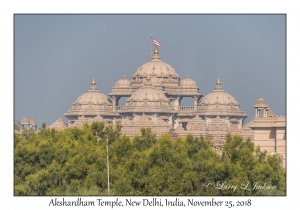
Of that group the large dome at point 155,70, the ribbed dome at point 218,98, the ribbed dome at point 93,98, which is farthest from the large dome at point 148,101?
the large dome at point 155,70

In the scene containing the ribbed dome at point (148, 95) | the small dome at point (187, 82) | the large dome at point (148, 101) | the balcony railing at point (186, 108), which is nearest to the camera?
the large dome at point (148, 101)

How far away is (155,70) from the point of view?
171 meters

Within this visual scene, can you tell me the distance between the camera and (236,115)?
166875 mm

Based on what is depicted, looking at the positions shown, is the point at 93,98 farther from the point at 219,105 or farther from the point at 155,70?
the point at 219,105

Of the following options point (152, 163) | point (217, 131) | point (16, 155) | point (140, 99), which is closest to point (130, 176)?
point (152, 163)

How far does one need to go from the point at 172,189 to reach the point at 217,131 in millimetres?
68933

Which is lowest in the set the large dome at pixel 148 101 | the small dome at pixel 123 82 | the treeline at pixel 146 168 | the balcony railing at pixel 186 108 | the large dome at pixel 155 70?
the treeline at pixel 146 168

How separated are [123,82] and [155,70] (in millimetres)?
3560

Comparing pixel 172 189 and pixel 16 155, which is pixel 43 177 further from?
pixel 172 189

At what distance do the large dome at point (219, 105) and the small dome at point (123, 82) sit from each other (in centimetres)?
828

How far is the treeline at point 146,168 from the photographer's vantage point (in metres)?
73.5

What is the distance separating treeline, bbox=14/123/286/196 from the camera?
73500mm

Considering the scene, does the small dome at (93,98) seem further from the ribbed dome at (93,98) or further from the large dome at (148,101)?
the large dome at (148,101)

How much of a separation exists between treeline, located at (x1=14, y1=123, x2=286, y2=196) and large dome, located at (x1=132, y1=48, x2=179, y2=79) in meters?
85.9
